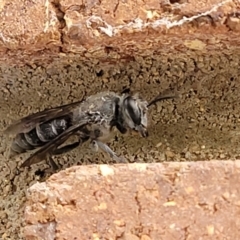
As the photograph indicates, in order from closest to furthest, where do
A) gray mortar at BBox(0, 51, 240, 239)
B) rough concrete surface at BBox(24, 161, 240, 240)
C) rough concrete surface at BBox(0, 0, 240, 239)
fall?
rough concrete surface at BBox(24, 161, 240, 240) < rough concrete surface at BBox(0, 0, 240, 239) < gray mortar at BBox(0, 51, 240, 239)

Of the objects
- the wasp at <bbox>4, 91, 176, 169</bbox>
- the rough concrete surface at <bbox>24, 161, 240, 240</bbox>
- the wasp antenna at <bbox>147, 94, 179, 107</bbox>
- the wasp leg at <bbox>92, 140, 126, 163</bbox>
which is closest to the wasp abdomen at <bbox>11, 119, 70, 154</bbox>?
the wasp at <bbox>4, 91, 176, 169</bbox>

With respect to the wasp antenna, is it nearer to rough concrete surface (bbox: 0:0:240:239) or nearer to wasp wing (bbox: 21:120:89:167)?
rough concrete surface (bbox: 0:0:240:239)

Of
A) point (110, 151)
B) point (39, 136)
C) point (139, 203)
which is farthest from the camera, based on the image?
point (39, 136)

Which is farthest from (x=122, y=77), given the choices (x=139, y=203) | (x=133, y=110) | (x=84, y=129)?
(x=139, y=203)

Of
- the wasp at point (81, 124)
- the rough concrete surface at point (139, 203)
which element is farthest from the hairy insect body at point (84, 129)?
the rough concrete surface at point (139, 203)

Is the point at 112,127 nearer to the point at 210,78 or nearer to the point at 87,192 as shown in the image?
the point at 210,78

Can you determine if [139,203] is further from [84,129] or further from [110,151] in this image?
[84,129]
